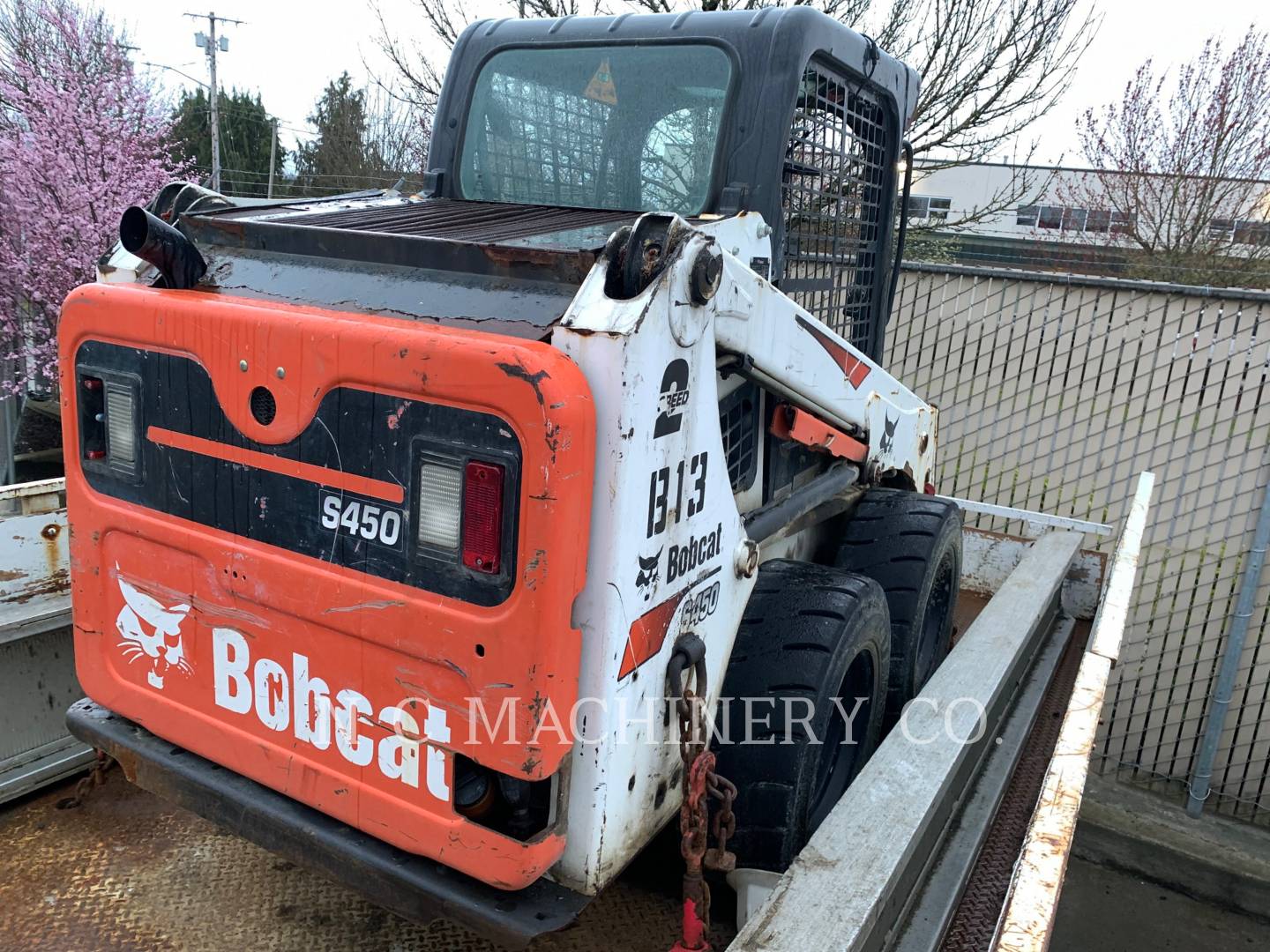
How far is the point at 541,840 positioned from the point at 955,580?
2.51 metres

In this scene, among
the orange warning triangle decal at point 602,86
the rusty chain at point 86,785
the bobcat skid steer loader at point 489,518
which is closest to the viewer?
the bobcat skid steer loader at point 489,518

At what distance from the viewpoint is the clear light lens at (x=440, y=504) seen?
173cm

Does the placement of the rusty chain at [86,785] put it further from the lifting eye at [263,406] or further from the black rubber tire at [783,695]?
the black rubber tire at [783,695]

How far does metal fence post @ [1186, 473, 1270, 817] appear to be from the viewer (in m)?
5.84

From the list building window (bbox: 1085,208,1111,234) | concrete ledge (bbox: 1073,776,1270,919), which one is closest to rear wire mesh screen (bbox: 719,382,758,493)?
concrete ledge (bbox: 1073,776,1270,919)

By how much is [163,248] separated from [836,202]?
6.50 ft

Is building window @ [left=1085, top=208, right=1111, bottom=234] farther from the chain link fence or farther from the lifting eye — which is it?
the lifting eye

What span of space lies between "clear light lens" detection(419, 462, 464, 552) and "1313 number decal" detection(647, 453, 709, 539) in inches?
13.7

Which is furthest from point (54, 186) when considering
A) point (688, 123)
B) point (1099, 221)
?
point (1099, 221)

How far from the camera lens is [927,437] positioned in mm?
3986

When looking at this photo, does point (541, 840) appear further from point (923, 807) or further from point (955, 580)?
point (955, 580)

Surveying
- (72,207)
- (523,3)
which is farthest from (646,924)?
(523,3)

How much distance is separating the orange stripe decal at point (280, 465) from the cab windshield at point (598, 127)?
1.30 meters

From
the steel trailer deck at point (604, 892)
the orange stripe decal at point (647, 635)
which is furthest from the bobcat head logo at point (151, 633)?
the orange stripe decal at point (647, 635)
